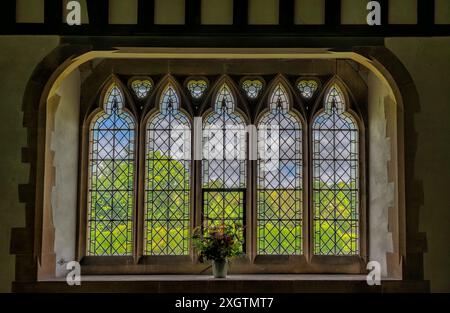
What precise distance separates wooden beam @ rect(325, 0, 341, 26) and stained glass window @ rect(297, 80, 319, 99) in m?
1.55

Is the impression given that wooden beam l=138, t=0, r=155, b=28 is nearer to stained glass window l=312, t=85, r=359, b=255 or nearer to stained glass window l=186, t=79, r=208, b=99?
stained glass window l=186, t=79, r=208, b=99

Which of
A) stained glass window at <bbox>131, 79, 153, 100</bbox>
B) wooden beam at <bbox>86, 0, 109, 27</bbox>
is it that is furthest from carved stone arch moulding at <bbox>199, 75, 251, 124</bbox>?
wooden beam at <bbox>86, 0, 109, 27</bbox>

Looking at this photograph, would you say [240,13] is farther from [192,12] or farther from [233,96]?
[233,96]

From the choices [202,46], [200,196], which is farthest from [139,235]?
[202,46]

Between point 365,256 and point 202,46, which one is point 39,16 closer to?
point 202,46

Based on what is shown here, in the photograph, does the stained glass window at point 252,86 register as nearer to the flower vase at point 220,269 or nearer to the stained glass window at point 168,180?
the stained glass window at point 168,180

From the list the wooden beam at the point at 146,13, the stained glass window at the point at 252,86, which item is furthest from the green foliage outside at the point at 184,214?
the wooden beam at the point at 146,13

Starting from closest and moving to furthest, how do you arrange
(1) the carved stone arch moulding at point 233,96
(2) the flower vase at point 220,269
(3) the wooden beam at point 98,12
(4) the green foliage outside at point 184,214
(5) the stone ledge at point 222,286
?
(3) the wooden beam at point 98,12, (5) the stone ledge at point 222,286, (2) the flower vase at point 220,269, (4) the green foliage outside at point 184,214, (1) the carved stone arch moulding at point 233,96

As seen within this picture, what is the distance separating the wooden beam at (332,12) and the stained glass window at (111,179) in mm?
2639

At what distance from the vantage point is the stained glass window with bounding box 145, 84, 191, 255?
9039 mm

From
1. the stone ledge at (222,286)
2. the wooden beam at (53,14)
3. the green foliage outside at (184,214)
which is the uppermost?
the wooden beam at (53,14)

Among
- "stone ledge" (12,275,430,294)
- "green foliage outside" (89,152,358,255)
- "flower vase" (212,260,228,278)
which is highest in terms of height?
"green foliage outside" (89,152,358,255)

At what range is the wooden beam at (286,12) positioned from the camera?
308 inches

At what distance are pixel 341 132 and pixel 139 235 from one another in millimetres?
2543
